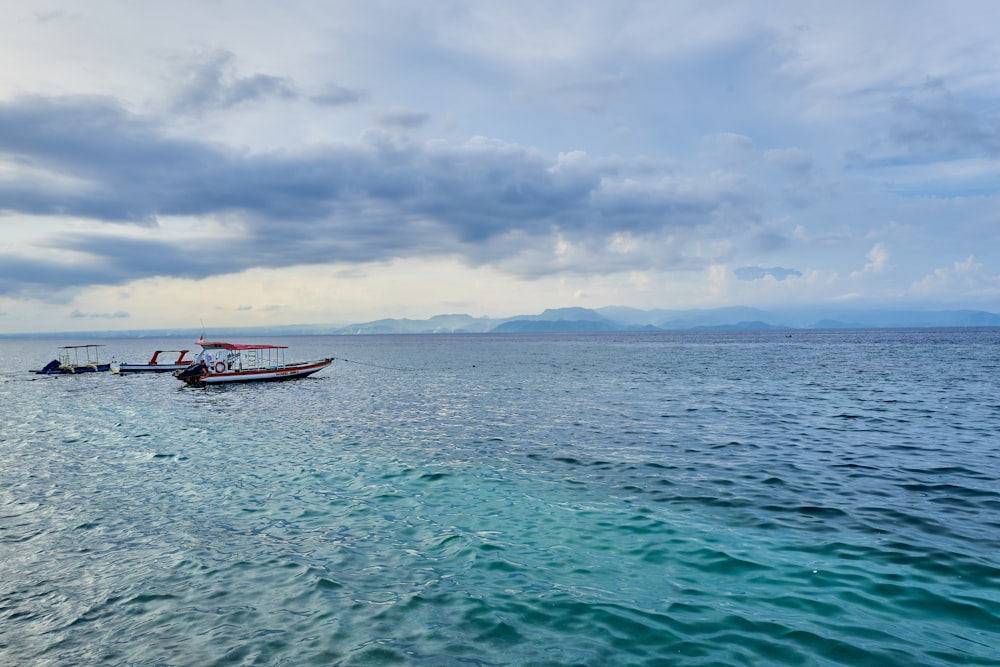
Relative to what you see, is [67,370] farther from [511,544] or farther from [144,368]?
[511,544]

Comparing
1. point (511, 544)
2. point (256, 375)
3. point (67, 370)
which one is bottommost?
point (511, 544)

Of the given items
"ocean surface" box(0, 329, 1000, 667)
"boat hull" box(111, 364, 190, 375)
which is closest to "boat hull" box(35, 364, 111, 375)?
"boat hull" box(111, 364, 190, 375)

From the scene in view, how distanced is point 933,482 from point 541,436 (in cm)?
1712

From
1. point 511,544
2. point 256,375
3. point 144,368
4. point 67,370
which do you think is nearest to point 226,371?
point 256,375

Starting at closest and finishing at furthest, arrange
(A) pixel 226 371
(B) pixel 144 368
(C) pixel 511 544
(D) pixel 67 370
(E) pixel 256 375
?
(C) pixel 511 544, (A) pixel 226 371, (E) pixel 256 375, (D) pixel 67 370, (B) pixel 144 368

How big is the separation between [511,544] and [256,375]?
64.6m

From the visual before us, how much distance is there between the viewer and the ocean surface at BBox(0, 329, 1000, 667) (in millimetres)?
9922

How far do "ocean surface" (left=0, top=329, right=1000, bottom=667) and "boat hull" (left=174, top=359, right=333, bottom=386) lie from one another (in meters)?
32.2

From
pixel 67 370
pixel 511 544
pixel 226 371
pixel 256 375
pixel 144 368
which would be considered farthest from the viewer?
pixel 144 368

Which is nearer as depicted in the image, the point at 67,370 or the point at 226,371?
the point at 226,371

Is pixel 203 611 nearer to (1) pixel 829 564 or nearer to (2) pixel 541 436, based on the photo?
(1) pixel 829 564

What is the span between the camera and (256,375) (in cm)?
7100

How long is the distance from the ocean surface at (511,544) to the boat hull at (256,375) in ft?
106

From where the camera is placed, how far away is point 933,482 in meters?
19.8
